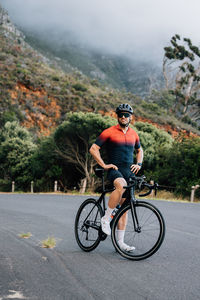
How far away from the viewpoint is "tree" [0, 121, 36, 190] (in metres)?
32.5

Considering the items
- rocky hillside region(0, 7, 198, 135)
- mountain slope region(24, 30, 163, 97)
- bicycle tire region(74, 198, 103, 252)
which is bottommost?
bicycle tire region(74, 198, 103, 252)

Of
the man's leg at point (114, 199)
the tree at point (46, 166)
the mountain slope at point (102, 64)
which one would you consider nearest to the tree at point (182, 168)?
the tree at point (46, 166)

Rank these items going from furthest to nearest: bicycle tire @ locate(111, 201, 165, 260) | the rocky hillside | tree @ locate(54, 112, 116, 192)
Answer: the rocky hillside, tree @ locate(54, 112, 116, 192), bicycle tire @ locate(111, 201, 165, 260)

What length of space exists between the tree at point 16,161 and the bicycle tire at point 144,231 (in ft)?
89.2

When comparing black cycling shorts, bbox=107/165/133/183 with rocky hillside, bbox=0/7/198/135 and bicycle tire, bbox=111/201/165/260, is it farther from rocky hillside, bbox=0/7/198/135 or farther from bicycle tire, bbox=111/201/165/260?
rocky hillside, bbox=0/7/198/135

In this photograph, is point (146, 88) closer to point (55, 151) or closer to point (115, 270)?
point (55, 151)

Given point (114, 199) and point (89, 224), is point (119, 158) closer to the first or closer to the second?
point (114, 199)

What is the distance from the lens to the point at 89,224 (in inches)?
211

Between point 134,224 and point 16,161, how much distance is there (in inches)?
1181

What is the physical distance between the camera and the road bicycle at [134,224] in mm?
4496

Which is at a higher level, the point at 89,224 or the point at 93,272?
the point at 89,224

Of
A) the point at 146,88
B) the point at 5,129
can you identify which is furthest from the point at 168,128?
the point at 146,88

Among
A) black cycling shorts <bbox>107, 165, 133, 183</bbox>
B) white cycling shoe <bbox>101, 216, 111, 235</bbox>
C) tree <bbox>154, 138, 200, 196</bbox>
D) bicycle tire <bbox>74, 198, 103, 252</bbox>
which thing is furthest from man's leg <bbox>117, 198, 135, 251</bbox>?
tree <bbox>154, 138, 200, 196</bbox>

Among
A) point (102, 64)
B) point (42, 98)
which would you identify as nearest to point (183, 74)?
point (42, 98)
